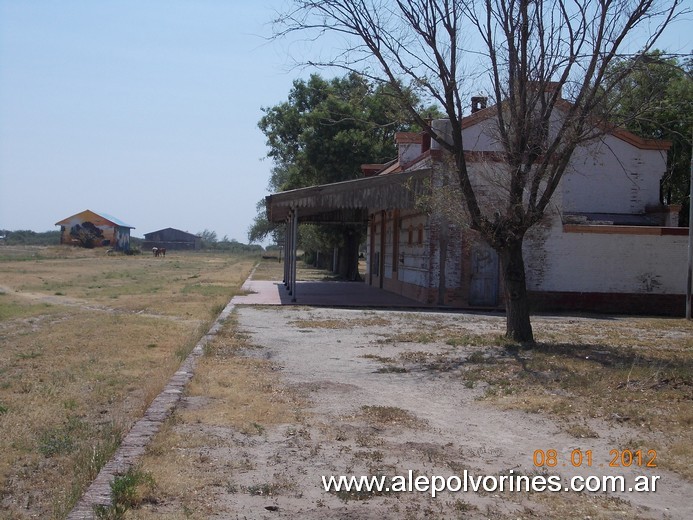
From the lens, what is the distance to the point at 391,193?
20.8 metres

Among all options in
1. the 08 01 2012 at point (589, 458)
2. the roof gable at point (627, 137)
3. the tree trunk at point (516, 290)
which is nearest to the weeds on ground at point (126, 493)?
the 08 01 2012 at point (589, 458)

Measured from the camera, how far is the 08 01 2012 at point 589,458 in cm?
623

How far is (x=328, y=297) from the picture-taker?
975 inches

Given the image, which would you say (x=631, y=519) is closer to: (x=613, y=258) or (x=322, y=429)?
(x=322, y=429)

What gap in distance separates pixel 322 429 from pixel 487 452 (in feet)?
5.09

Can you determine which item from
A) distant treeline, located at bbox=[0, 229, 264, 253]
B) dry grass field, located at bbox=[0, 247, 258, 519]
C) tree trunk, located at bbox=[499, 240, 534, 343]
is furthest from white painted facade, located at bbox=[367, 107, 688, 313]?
distant treeline, located at bbox=[0, 229, 264, 253]

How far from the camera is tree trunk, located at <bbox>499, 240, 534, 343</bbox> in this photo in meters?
13.3

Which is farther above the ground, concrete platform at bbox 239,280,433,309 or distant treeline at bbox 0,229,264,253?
distant treeline at bbox 0,229,264,253

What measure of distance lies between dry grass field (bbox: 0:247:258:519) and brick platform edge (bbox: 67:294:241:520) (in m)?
0.14

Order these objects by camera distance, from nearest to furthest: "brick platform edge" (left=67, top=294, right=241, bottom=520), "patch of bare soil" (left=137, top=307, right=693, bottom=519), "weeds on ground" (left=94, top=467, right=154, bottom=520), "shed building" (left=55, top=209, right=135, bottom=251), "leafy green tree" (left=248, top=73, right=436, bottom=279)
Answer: "weeds on ground" (left=94, top=467, right=154, bottom=520)
"brick platform edge" (left=67, top=294, right=241, bottom=520)
"patch of bare soil" (left=137, top=307, right=693, bottom=519)
"leafy green tree" (left=248, top=73, right=436, bottom=279)
"shed building" (left=55, top=209, right=135, bottom=251)

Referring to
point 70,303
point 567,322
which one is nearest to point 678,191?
point 567,322

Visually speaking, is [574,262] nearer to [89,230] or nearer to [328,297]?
[328,297]

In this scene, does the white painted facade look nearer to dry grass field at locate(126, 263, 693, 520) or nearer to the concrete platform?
the concrete platform

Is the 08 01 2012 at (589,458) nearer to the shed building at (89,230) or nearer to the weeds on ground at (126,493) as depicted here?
the weeds on ground at (126,493)
